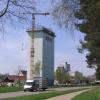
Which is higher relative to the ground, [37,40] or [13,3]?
[37,40]

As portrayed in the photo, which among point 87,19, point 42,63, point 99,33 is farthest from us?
point 42,63

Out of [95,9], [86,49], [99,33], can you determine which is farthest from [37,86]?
[95,9]

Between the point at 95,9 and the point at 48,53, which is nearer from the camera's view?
the point at 95,9

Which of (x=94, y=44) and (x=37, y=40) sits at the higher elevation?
(x=37, y=40)

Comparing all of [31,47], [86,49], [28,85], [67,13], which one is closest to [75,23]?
[67,13]

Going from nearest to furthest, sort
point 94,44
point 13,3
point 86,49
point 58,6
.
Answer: point 13,3 → point 58,6 → point 94,44 → point 86,49

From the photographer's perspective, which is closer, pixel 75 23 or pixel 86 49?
pixel 75 23

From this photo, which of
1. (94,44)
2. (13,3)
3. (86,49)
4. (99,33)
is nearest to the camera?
(13,3)

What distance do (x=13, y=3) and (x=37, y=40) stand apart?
6909 inches

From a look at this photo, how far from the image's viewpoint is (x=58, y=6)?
1572 centimetres

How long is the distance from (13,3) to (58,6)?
2.25 m

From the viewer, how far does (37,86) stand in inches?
3659

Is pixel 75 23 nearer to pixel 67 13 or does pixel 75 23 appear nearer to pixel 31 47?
pixel 67 13

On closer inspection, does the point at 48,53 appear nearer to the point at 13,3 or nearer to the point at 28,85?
the point at 28,85
